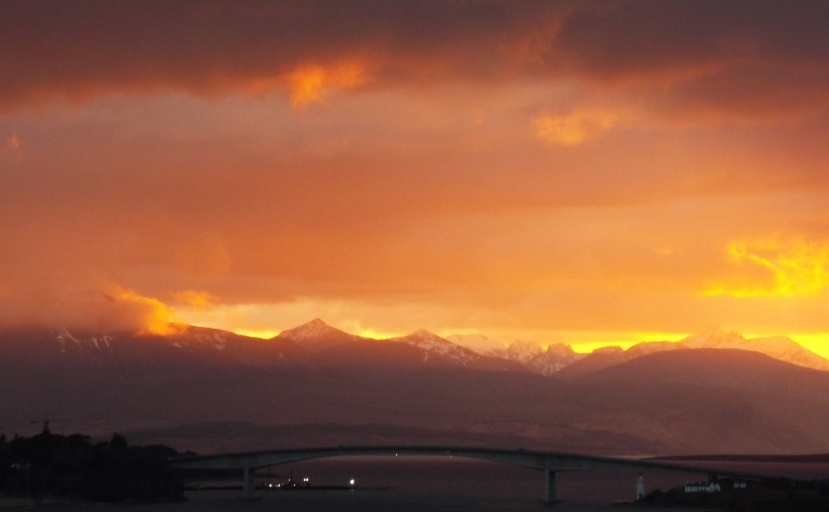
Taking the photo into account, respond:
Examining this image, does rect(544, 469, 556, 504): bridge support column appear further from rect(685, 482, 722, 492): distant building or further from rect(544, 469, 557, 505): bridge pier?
rect(685, 482, 722, 492): distant building

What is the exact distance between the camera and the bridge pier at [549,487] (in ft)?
627

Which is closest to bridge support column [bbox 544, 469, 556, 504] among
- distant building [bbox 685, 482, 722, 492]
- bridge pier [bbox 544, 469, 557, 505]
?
bridge pier [bbox 544, 469, 557, 505]

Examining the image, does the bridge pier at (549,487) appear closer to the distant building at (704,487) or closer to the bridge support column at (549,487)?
the bridge support column at (549,487)

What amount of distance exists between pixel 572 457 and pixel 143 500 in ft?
210

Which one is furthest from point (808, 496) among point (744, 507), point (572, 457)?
point (572, 457)

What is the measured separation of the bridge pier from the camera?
191 meters

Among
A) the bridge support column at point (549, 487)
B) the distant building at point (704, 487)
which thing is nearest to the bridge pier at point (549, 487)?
the bridge support column at point (549, 487)

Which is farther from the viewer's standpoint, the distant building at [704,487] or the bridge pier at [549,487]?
the bridge pier at [549,487]

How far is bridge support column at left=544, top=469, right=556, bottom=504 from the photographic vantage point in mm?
191075

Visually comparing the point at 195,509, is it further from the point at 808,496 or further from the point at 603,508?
the point at 808,496

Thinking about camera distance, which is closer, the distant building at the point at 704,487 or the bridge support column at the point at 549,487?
the distant building at the point at 704,487

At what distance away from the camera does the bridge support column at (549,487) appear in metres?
191

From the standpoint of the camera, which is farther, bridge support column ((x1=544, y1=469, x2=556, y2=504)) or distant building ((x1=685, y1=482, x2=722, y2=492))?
bridge support column ((x1=544, y1=469, x2=556, y2=504))

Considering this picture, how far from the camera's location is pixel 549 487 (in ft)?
632
